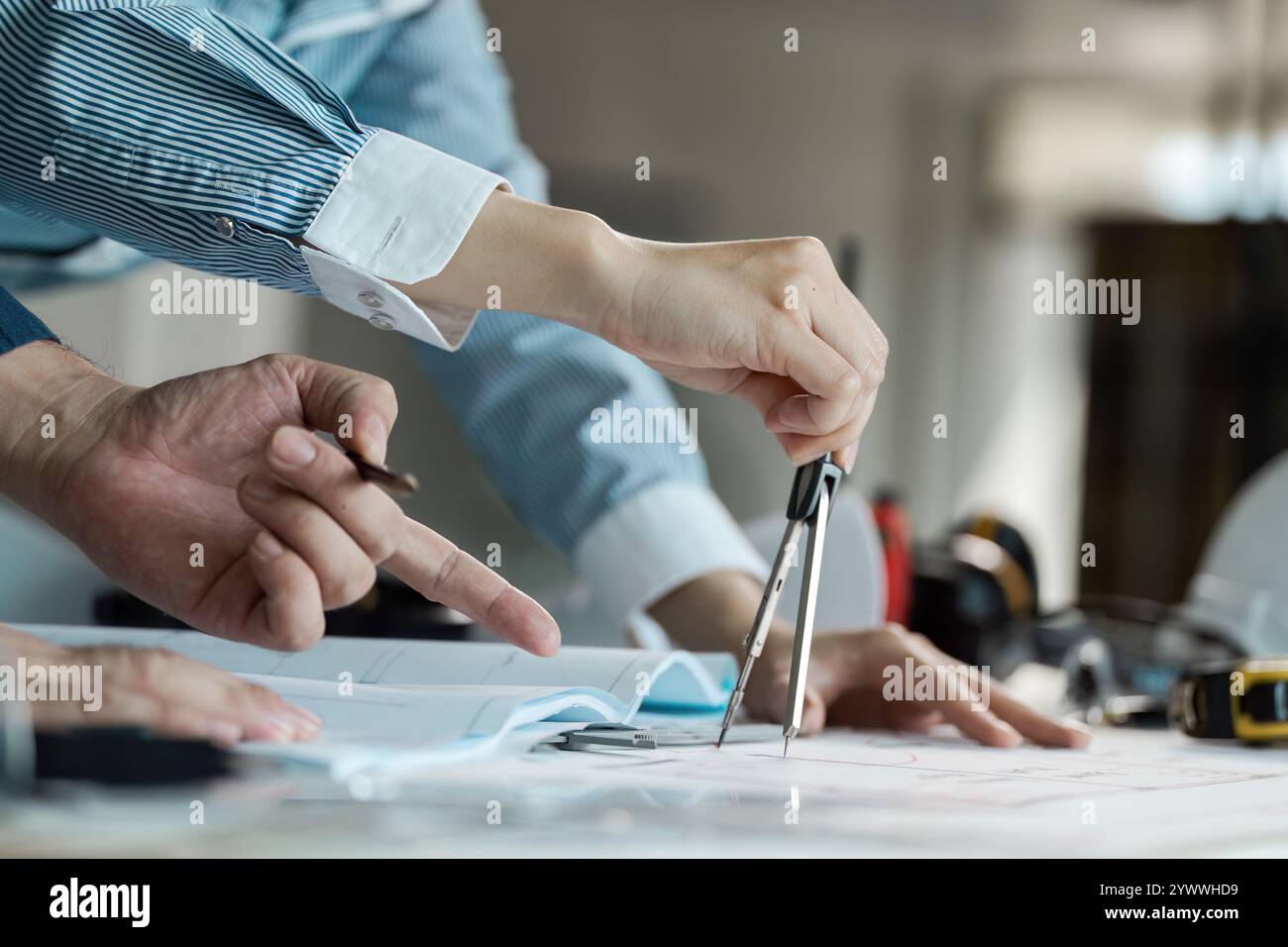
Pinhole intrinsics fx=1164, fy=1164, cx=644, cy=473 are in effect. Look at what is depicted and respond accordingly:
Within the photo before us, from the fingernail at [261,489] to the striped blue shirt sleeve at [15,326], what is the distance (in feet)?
0.72

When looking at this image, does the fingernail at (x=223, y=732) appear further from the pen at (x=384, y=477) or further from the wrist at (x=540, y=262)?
the wrist at (x=540, y=262)

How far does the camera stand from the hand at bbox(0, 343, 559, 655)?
51cm

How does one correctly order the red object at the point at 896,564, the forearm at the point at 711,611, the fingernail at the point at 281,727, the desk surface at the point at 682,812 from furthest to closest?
the red object at the point at 896,564 < the forearm at the point at 711,611 < the fingernail at the point at 281,727 < the desk surface at the point at 682,812

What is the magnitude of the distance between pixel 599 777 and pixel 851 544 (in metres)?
0.73

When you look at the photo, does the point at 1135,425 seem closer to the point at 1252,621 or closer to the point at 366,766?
the point at 1252,621

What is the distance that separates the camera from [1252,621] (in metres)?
1.48

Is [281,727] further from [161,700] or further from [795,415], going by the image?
[795,415]

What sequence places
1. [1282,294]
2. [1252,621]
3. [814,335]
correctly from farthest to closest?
[1282,294], [1252,621], [814,335]

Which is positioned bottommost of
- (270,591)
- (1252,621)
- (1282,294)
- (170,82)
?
(1252,621)

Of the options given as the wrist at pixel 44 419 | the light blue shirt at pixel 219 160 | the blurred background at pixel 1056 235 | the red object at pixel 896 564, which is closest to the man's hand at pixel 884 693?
the light blue shirt at pixel 219 160

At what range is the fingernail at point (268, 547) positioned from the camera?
44 cm

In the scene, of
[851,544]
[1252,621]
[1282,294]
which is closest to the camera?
[851,544]

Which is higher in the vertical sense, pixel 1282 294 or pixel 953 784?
pixel 1282 294

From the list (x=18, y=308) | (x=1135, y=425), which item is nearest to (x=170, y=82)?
(x=18, y=308)
